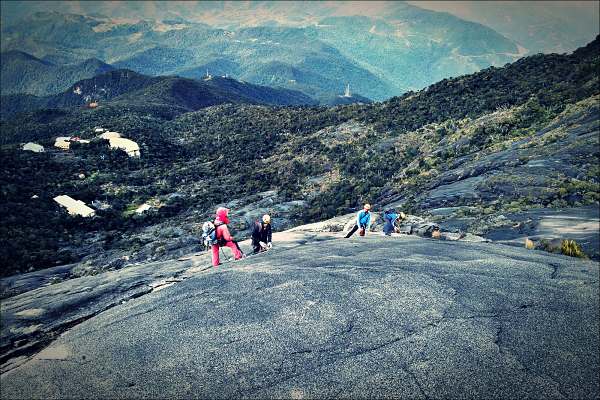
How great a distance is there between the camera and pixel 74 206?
137ft

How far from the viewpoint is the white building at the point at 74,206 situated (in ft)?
133

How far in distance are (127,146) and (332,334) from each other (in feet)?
214

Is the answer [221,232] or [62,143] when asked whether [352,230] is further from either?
[62,143]

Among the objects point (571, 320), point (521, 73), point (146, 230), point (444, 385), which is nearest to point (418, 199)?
point (571, 320)

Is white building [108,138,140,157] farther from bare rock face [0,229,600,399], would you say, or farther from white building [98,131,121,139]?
bare rock face [0,229,600,399]

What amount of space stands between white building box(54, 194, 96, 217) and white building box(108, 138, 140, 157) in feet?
68.2

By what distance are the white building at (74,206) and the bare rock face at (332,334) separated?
32.6m

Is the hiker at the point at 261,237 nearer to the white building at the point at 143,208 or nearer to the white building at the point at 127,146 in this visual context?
the white building at the point at 143,208

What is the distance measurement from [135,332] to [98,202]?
42087 mm

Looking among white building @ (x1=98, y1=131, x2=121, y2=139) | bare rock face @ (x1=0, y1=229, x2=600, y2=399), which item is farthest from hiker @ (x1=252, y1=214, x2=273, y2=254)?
white building @ (x1=98, y1=131, x2=121, y2=139)

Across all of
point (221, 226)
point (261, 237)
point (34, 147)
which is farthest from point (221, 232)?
point (34, 147)

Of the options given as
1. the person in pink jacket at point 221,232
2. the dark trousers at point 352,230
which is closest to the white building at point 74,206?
the person in pink jacket at point 221,232

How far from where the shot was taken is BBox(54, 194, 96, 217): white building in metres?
40.6

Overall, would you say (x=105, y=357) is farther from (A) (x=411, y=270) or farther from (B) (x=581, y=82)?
(B) (x=581, y=82)
